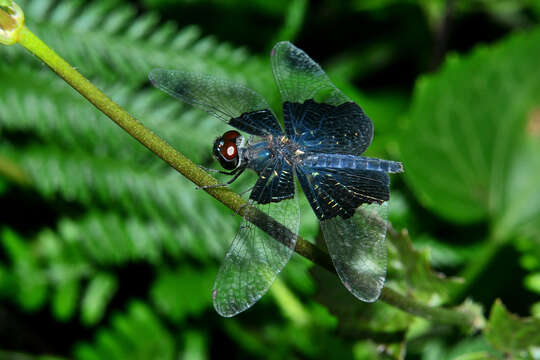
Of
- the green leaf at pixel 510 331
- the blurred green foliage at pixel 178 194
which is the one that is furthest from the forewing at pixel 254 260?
the blurred green foliage at pixel 178 194

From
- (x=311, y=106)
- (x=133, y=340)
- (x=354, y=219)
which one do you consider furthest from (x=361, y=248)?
(x=133, y=340)

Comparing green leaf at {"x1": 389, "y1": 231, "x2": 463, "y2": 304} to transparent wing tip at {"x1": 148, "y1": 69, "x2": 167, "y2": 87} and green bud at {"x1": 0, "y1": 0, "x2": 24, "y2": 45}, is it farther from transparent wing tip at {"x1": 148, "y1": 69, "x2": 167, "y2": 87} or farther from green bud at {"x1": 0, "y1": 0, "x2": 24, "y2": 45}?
green bud at {"x1": 0, "y1": 0, "x2": 24, "y2": 45}

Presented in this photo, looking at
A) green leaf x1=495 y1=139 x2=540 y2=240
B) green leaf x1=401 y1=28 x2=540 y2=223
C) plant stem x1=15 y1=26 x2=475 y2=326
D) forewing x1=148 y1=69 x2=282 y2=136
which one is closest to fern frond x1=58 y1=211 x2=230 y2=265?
green leaf x1=401 y1=28 x2=540 y2=223

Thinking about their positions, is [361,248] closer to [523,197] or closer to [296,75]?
[296,75]

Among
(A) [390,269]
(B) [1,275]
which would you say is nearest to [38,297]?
(B) [1,275]

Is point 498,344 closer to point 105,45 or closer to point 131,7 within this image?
point 105,45
